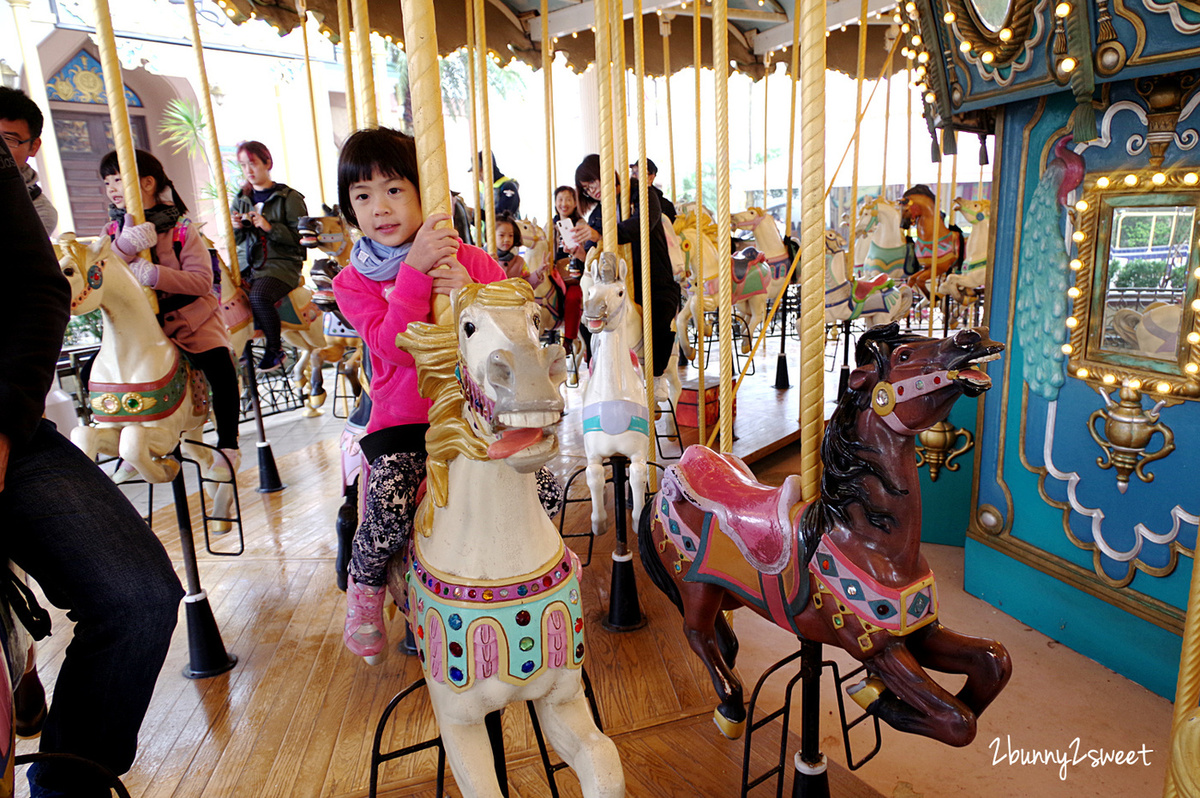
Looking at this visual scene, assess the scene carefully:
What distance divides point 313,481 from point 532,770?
283 centimetres

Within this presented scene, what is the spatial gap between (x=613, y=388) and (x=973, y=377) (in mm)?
1580

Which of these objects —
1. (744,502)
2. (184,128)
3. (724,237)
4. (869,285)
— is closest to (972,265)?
(869,285)

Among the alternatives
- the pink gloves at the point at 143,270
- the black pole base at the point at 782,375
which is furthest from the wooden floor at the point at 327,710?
the black pole base at the point at 782,375

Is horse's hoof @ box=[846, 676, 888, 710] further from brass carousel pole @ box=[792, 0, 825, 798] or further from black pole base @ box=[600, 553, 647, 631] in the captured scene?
black pole base @ box=[600, 553, 647, 631]

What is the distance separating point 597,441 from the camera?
8.68 feet

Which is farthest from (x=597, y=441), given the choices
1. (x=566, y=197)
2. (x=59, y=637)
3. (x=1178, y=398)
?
(x=566, y=197)

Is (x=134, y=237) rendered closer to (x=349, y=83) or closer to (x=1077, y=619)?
(x=349, y=83)

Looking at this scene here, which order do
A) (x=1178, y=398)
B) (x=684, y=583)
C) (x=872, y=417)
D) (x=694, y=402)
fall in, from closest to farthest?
1. (x=872, y=417)
2. (x=684, y=583)
3. (x=1178, y=398)
4. (x=694, y=402)

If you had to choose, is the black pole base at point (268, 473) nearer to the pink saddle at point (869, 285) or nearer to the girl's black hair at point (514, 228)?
the girl's black hair at point (514, 228)

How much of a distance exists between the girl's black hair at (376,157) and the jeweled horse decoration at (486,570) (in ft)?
1.61

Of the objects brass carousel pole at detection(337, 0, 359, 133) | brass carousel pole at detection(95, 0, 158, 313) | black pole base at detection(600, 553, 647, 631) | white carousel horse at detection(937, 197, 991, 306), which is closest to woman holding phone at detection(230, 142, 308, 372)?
brass carousel pole at detection(95, 0, 158, 313)

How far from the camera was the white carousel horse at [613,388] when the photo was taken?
261cm

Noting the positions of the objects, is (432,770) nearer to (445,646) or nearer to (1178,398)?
(445,646)

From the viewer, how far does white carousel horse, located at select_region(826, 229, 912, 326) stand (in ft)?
17.3
